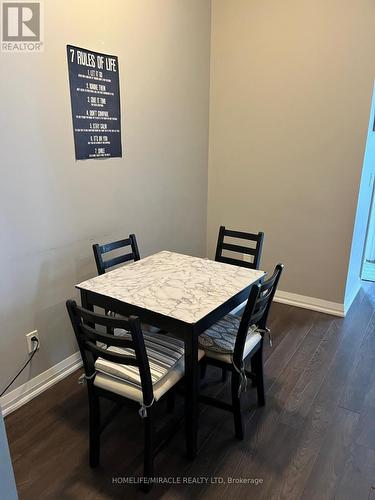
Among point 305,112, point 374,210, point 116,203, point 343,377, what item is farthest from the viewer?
point 374,210

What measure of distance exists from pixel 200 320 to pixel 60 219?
3.78 feet

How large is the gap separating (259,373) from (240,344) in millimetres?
481

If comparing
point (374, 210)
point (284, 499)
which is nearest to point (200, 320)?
point (284, 499)

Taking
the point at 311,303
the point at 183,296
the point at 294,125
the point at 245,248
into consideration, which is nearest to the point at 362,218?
the point at 311,303

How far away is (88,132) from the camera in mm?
2367

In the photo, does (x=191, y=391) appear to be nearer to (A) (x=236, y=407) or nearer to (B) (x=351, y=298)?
(A) (x=236, y=407)

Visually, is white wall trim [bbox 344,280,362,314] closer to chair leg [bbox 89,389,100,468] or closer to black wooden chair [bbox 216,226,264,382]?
black wooden chair [bbox 216,226,264,382]

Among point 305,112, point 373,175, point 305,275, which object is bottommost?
point 305,275

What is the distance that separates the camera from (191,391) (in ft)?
5.60

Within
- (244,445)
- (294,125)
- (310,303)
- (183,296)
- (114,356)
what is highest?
(294,125)

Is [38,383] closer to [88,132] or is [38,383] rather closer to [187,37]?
[88,132]

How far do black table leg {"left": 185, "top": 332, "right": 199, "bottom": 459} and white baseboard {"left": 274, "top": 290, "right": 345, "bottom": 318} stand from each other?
1923 mm

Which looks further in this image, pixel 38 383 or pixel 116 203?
pixel 116 203

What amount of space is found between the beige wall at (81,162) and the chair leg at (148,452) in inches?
38.0
